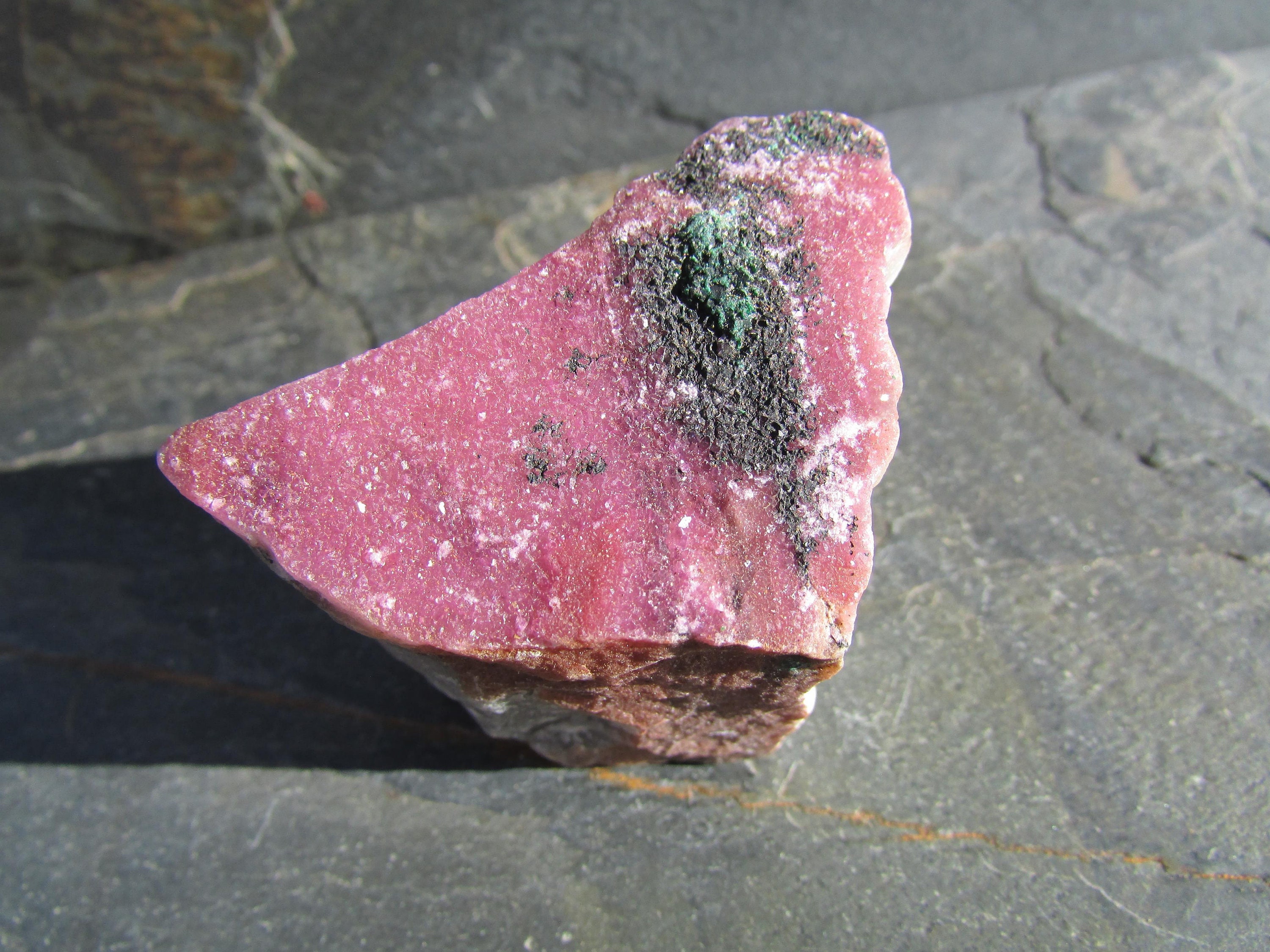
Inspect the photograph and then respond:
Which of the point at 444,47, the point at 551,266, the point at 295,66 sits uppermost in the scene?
the point at 444,47

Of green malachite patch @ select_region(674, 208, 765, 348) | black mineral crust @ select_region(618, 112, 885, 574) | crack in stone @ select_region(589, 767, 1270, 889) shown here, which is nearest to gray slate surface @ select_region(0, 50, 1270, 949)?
crack in stone @ select_region(589, 767, 1270, 889)

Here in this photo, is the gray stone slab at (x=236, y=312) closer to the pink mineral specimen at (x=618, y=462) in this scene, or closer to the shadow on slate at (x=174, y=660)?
the shadow on slate at (x=174, y=660)

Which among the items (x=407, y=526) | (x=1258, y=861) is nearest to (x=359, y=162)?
(x=407, y=526)

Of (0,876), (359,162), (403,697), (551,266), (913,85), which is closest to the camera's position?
(551,266)

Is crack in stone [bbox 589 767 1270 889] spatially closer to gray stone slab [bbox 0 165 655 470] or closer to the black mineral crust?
the black mineral crust

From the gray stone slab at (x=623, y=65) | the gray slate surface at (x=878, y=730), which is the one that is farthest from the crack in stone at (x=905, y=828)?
the gray stone slab at (x=623, y=65)

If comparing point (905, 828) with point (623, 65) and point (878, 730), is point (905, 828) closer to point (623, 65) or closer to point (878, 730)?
point (878, 730)

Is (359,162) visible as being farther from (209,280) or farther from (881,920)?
(881,920)
